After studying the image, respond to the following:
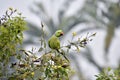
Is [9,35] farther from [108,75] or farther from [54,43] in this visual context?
[108,75]

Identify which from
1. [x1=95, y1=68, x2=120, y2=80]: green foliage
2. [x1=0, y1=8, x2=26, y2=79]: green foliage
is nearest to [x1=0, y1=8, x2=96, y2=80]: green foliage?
[x1=0, y1=8, x2=26, y2=79]: green foliage

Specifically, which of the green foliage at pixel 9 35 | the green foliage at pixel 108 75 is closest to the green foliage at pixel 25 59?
the green foliage at pixel 9 35

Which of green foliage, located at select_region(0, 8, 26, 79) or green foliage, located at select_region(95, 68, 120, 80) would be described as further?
green foliage, located at select_region(95, 68, 120, 80)

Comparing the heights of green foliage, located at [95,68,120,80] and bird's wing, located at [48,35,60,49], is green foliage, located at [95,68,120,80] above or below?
below

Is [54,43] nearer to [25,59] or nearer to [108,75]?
[25,59]

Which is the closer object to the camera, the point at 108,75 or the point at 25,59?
the point at 25,59

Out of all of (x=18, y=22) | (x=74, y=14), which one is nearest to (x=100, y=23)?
(x=74, y=14)

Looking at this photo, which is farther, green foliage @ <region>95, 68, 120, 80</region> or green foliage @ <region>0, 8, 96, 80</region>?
green foliage @ <region>95, 68, 120, 80</region>

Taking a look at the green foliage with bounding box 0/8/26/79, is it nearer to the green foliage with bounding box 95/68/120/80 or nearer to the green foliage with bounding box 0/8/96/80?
the green foliage with bounding box 0/8/96/80

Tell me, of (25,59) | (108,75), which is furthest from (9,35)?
(108,75)

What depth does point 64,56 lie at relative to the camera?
207 centimetres

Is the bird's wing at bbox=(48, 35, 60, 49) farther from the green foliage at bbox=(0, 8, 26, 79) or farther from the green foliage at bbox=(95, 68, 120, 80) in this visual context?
the green foliage at bbox=(95, 68, 120, 80)

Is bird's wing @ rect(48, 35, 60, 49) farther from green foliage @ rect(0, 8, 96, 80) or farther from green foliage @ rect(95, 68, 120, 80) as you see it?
green foliage @ rect(95, 68, 120, 80)

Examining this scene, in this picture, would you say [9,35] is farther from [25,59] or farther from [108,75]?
[108,75]
